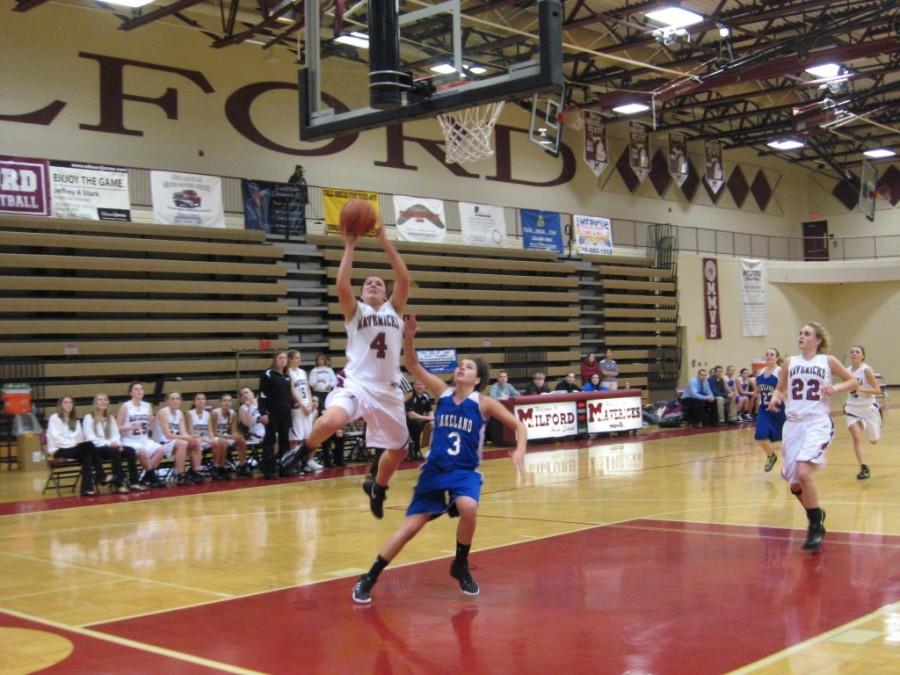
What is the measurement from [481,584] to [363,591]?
88 cm

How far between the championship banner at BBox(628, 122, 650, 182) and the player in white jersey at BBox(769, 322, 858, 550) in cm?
2100

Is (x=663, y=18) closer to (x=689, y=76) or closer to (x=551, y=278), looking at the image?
(x=689, y=76)

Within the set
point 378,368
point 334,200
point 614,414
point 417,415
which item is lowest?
point 614,414

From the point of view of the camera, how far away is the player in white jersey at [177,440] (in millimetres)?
12898

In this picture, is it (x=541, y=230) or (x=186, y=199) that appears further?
(x=541, y=230)

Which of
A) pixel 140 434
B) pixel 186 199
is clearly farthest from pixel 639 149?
pixel 140 434

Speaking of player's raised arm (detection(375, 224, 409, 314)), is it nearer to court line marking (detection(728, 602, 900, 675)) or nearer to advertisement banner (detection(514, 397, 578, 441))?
court line marking (detection(728, 602, 900, 675))

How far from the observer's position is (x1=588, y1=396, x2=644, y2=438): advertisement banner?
18719 millimetres

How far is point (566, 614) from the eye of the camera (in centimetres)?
534

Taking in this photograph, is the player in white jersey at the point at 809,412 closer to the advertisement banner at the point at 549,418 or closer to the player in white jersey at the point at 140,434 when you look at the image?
the player in white jersey at the point at 140,434

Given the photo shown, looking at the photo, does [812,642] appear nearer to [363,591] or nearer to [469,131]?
[363,591]

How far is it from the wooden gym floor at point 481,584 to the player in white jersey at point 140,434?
1.35m

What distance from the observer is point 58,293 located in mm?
16156

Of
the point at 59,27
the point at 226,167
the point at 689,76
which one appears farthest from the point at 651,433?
the point at 59,27
